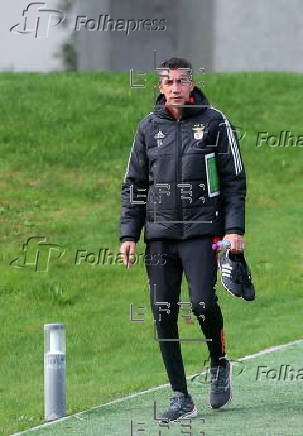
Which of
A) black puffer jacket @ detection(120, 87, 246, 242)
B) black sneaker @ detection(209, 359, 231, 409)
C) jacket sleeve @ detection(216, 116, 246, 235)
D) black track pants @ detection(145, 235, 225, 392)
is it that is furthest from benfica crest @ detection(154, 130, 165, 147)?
black sneaker @ detection(209, 359, 231, 409)

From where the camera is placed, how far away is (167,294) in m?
8.59

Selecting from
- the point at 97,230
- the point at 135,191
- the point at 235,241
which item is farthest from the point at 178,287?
the point at 97,230

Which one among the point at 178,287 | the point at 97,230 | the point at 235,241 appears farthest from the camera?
the point at 97,230

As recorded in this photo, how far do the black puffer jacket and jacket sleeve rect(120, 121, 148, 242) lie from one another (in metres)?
0.05

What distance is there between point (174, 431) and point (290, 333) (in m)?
5.25

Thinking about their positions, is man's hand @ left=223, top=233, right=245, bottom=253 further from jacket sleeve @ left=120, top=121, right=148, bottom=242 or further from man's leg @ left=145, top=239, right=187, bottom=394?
jacket sleeve @ left=120, top=121, right=148, bottom=242

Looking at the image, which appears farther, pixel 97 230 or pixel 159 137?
pixel 97 230

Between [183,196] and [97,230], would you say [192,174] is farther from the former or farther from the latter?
[97,230]

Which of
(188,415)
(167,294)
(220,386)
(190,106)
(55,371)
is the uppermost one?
(190,106)

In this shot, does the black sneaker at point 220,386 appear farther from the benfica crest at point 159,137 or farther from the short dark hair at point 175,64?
the short dark hair at point 175,64

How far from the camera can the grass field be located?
1262 centimetres

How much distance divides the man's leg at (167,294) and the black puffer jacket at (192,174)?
0.37 feet

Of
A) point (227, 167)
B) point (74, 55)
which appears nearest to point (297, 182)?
point (74, 55)

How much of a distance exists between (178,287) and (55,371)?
3.56 feet
